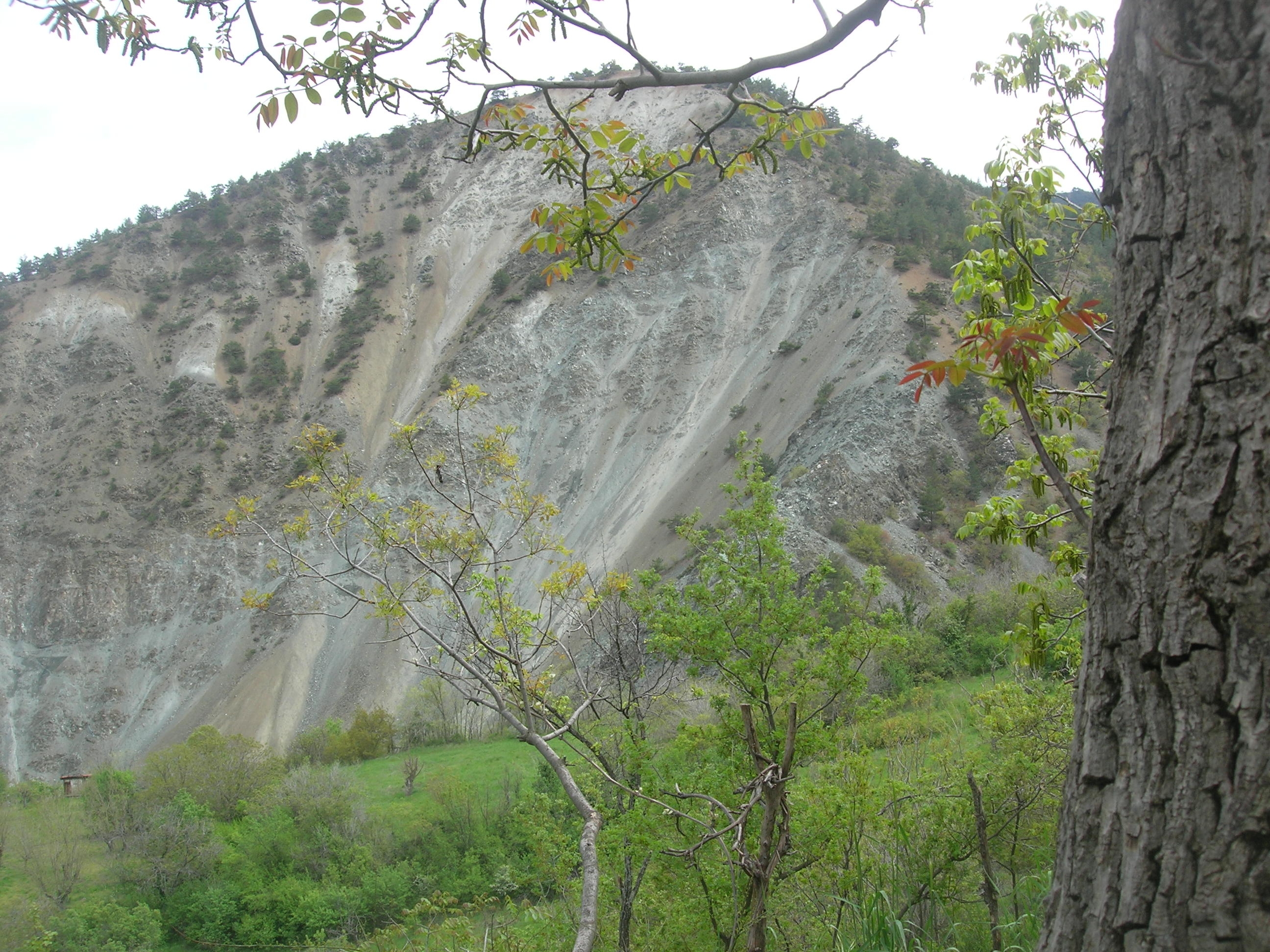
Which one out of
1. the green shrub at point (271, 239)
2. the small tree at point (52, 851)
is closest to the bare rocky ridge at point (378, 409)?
the green shrub at point (271, 239)

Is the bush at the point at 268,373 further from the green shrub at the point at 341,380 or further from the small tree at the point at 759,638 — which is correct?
the small tree at the point at 759,638

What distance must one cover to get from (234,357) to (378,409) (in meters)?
10.1

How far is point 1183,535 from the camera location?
128 cm

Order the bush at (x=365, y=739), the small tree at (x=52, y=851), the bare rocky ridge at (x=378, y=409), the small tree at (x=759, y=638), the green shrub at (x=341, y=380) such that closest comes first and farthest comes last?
the small tree at (x=759, y=638) → the small tree at (x=52, y=851) → the bush at (x=365, y=739) → the bare rocky ridge at (x=378, y=409) → the green shrub at (x=341, y=380)

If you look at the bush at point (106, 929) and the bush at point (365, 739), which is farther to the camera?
the bush at point (365, 739)

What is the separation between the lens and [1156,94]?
145 centimetres

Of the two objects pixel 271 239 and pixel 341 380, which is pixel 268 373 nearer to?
pixel 341 380

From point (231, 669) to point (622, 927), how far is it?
109 feet

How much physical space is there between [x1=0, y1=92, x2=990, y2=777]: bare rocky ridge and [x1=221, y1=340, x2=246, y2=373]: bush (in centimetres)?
47

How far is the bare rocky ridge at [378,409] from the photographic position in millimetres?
31875

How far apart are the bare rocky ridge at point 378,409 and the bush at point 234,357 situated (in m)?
0.47

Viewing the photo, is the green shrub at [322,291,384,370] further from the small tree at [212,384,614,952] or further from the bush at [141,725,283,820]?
the small tree at [212,384,614,952]

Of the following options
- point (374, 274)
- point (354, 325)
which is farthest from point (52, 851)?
point (374, 274)

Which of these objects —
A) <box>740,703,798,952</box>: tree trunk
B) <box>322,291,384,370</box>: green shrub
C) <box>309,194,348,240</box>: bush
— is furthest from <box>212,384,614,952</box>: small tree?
<box>309,194,348,240</box>: bush
